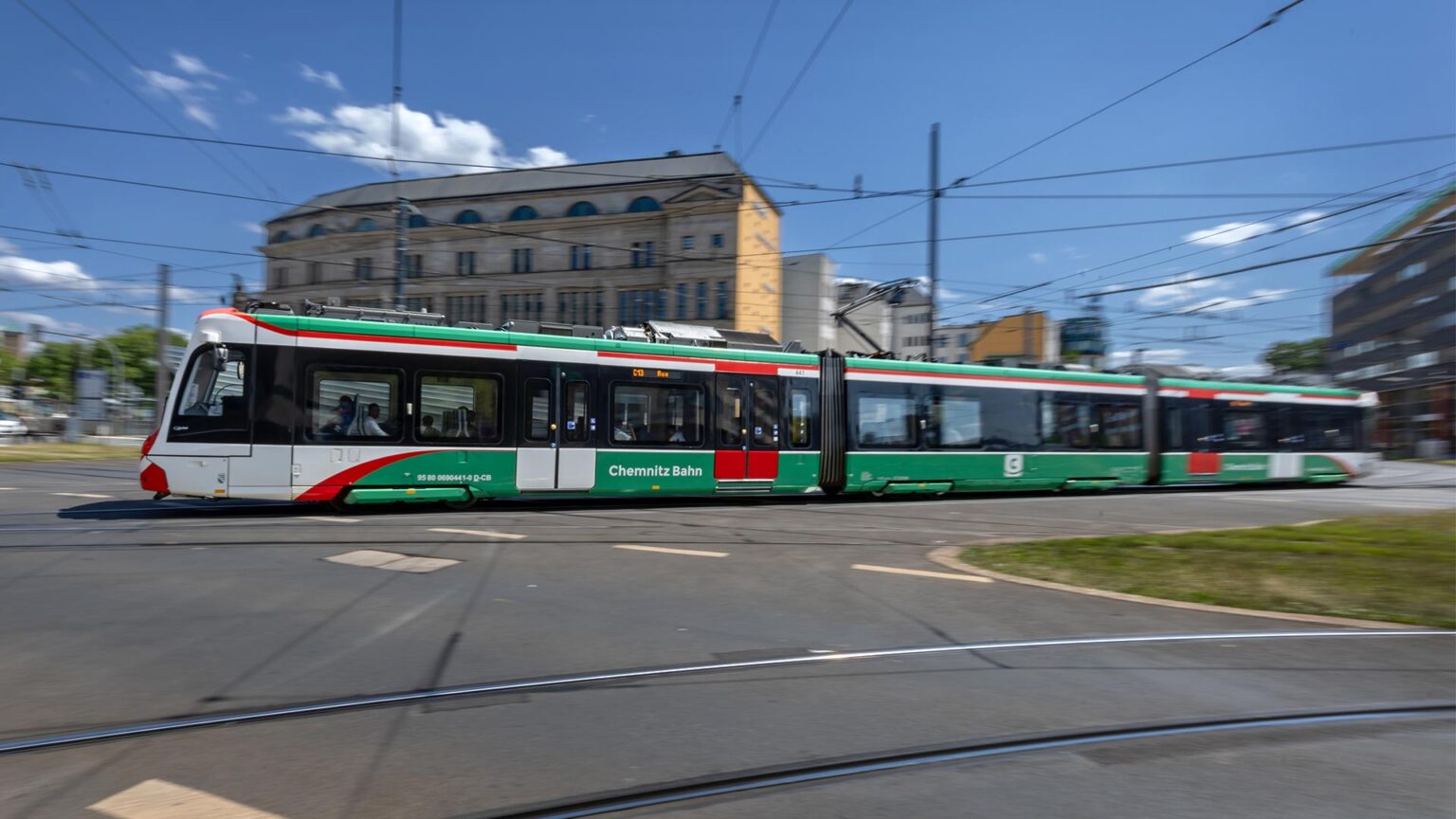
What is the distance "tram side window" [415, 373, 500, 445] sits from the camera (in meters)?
13.2

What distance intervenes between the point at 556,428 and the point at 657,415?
1930 mm

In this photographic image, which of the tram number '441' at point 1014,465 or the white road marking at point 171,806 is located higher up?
the tram number '441' at point 1014,465

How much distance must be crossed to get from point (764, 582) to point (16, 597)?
20.7ft

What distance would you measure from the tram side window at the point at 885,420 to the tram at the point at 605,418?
0.04 m

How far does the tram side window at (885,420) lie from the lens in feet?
56.3

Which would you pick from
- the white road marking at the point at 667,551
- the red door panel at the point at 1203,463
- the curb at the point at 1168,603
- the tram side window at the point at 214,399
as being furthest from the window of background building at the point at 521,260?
the curb at the point at 1168,603

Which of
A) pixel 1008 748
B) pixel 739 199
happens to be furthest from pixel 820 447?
pixel 739 199

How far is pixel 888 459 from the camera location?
57.2 ft

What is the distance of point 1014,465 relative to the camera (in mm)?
19094

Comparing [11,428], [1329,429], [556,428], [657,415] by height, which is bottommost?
[11,428]

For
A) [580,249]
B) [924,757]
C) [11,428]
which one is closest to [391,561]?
[924,757]

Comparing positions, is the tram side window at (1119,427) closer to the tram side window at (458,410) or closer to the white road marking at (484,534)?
the tram side window at (458,410)

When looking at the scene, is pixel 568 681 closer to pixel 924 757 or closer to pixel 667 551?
pixel 924 757

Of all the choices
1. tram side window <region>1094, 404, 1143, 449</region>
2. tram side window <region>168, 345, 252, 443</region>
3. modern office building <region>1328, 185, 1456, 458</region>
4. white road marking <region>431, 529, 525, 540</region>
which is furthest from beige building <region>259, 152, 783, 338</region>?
white road marking <region>431, 529, 525, 540</region>
